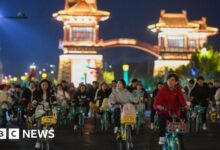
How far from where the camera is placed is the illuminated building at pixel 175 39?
111 meters

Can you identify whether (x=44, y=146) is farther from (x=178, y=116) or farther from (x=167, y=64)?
(x=167, y=64)

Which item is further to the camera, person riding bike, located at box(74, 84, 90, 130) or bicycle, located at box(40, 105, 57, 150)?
person riding bike, located at box(74, 84, 90, 130)

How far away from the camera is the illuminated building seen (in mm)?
110938

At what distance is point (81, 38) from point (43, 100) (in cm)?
9212

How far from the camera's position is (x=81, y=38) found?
350 ft

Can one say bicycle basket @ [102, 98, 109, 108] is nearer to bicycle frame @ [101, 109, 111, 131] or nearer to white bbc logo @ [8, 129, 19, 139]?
bicycle frame @ [101, 109, 111, 131]

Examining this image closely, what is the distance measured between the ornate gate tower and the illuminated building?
10.4 m

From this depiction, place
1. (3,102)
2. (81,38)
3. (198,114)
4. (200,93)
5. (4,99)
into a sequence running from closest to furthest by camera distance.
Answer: (200,93), (3,102), (4,99), (198,114), (81,38)

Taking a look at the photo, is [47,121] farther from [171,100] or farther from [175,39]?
[175,39]

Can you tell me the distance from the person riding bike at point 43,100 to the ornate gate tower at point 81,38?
89.0 m

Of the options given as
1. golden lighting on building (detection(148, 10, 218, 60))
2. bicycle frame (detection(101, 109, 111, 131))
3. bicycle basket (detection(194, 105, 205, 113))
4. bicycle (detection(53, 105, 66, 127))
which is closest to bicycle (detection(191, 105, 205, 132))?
bicycle basket (detection(194, 105, 205, 113))

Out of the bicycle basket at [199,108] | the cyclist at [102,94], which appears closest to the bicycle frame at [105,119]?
the cyclist at [102,94]

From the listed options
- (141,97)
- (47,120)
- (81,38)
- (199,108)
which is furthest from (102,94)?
(81,38)

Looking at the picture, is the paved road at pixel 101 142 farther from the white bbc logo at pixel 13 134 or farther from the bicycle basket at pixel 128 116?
the bicycle basket at pixel 128 116
